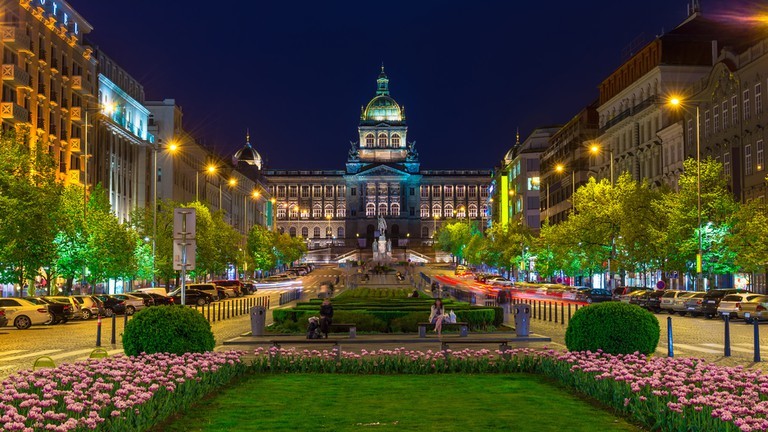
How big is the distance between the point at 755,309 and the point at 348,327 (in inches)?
778

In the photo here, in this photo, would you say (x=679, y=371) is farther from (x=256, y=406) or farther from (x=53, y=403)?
(x=53, y=403)

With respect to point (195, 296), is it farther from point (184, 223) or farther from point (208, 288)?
point (184, 223)

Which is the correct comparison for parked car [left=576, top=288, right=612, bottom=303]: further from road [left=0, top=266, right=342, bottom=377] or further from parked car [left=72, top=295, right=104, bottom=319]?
parked car [left=72, top=295, right=104, bottom=319]

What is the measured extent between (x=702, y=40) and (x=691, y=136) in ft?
49.5

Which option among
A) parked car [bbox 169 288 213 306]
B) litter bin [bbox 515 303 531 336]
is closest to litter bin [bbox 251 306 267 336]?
litter bin [bbox 515 303 531 336]

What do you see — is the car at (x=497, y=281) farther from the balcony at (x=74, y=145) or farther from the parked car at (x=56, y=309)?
the parked car at (x=56, y=309)

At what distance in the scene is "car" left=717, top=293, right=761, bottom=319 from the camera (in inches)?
1752

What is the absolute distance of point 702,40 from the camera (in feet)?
273

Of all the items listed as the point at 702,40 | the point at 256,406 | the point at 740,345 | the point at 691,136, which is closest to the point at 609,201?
the point at 691,136

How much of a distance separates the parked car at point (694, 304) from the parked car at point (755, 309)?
4247 millimetres

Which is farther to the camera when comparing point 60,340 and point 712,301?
point 712,301

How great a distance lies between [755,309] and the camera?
43.7 meters

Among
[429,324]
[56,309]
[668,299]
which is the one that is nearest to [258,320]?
[429,324]

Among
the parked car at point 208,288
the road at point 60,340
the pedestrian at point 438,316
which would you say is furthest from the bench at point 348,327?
the parked car at point 208,288
